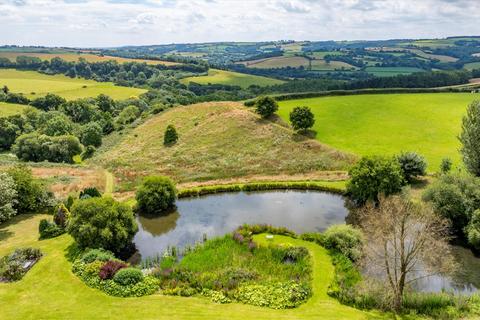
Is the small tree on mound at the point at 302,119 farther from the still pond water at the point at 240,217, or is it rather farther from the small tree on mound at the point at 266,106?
the still pond water at the point at 240,217

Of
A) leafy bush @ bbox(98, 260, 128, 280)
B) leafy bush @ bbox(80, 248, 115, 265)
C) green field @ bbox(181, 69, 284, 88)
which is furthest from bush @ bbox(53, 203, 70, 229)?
green field @ bbox(181, 69, 284, 88)

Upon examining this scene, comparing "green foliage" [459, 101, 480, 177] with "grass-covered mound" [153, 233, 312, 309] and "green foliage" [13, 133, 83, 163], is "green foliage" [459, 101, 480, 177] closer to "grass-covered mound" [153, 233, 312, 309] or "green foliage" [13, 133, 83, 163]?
"grass-covered mound" [153, 233, 312, 309]

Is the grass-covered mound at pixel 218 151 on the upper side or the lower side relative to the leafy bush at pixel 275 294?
upper

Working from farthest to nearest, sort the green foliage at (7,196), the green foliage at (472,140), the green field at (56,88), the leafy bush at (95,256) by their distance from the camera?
the green field at (56,88) < the green foliage at (472,140) < the green foliage at (7,196) < the leafy bush at (95,256)

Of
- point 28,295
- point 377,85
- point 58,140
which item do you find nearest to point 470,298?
point 28,295

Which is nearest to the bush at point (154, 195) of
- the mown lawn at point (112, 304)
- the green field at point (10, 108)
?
the mown lawn at point (112, 304)

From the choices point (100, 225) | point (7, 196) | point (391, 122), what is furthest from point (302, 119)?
point (7, 196)

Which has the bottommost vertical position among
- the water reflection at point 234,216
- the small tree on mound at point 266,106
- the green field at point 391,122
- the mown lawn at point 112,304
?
the water reflection at point 234,216

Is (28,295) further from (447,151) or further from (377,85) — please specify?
(377,85)

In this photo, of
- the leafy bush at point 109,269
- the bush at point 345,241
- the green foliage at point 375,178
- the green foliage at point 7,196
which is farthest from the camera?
the green foliage at point 375,178
